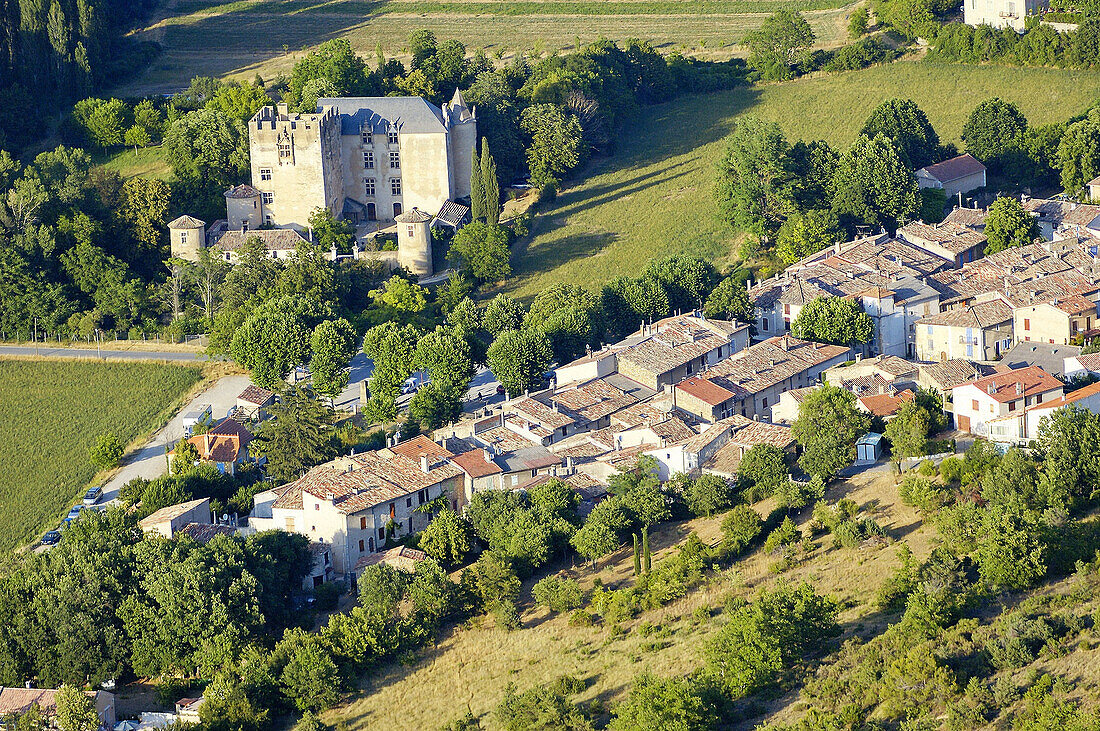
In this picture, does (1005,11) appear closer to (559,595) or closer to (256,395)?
(256,395)

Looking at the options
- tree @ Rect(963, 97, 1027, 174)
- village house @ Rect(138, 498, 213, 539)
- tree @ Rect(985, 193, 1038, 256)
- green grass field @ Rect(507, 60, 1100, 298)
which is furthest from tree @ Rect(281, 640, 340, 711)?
tree @ Rect(963, 97, 1027, 174)

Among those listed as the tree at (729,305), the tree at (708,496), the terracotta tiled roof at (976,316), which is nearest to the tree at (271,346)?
the tree at (729,305)

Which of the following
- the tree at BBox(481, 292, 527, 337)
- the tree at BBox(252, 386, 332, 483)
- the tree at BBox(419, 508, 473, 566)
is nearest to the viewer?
the tree at BBox(419, 508, 473, 566)

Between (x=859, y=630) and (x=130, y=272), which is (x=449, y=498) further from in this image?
(x=130, y=272)

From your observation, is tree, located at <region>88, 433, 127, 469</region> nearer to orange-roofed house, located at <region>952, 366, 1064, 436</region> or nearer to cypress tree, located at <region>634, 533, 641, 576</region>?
cypress tree, located at <region>634, 533, 641, 576</region>

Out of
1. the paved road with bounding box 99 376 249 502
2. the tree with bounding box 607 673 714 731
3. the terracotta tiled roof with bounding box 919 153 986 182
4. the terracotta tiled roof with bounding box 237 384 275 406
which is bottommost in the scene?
the paved road with bounding box 99 376 249 502

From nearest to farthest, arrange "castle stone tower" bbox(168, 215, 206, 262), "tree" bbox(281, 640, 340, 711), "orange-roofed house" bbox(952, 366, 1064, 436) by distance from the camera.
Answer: "tree" bbox(281, 640, 340, 711) → "orange-roofed house" bbox(952, 366, 1064, 436) → "castle stone tower" bbox(168, 215, 206, 262)

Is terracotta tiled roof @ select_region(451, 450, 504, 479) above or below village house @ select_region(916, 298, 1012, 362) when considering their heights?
below
